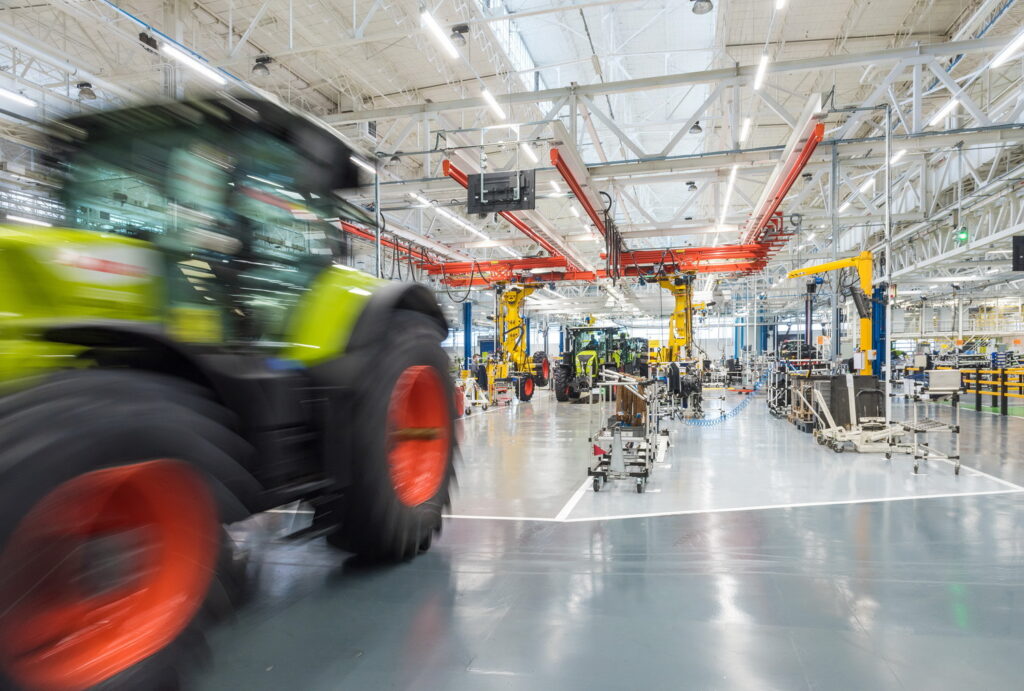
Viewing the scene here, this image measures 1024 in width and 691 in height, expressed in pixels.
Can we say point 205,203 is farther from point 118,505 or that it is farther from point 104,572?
point 104,572

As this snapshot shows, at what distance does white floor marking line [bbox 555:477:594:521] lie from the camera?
4880mm

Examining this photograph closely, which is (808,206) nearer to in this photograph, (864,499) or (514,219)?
(514,219)

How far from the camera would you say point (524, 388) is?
60.2 feet

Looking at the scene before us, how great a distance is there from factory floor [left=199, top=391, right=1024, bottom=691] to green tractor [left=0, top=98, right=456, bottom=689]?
1.73ft

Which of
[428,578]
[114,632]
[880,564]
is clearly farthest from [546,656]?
[880,564]

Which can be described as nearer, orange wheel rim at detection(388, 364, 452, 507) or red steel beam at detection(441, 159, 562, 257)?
orange wheel rim at detection(388, 364, 452, 507)

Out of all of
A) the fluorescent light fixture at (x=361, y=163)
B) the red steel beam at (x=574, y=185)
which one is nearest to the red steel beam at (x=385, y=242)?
the fluorescent light fixture at (x=361, y=163)

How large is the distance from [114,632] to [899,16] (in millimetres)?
12921

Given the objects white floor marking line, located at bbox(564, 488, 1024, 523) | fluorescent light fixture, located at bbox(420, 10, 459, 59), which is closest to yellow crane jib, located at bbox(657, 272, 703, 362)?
white floor marking line, located at bbox(564, 488, 1024, 523)

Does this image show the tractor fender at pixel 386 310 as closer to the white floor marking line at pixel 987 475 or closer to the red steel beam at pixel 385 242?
the red steel beam at pixel 385 242

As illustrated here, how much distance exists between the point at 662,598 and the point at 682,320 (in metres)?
13.1

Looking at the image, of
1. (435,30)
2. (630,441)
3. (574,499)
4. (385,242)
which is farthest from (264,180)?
(385,242)

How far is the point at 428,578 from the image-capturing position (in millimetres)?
3410

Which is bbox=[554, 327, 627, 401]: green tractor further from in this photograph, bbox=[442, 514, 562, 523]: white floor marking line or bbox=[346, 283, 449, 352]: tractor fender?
bbox=[346, 283, 449, 352]: tractor fender
